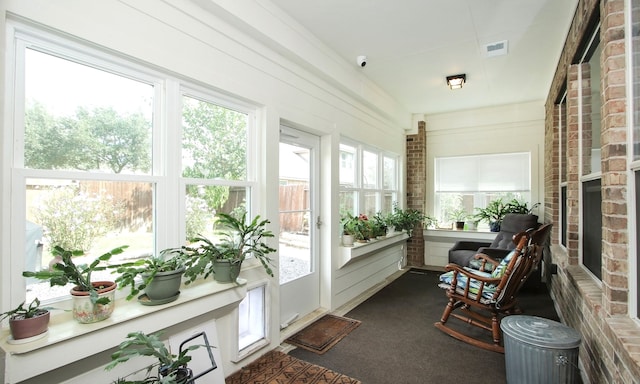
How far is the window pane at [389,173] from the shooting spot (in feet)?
16.6

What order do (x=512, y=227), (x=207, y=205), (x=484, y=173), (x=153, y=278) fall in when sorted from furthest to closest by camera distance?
1. (x=484, y=173)
2. (x=512, y=227)
3. (x=207, y=205)
4. (x=153, y=278)

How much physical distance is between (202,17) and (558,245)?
421 centimetres

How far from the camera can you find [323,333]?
2.92m

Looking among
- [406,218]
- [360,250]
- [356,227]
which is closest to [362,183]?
[356,227]

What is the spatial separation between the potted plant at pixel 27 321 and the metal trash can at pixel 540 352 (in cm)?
251

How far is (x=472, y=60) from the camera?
3.45m

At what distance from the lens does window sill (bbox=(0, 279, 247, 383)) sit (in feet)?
3.97

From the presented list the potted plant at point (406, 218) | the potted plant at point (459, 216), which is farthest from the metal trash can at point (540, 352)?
the potted plant at point (459, 216)

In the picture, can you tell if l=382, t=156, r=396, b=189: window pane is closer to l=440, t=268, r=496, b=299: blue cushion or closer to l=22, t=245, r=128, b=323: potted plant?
l=440, t=268, r=496, b=299: blue cushion

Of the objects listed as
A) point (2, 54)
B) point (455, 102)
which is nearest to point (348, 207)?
point (455, 102)

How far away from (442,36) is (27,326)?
3519 mm

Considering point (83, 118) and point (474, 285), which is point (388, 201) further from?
point (83, 118)

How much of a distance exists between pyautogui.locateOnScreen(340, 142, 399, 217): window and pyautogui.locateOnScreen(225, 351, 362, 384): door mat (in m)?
1.98

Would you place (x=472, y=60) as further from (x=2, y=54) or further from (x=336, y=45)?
(x=2, y=54)
